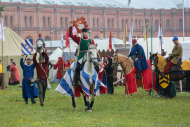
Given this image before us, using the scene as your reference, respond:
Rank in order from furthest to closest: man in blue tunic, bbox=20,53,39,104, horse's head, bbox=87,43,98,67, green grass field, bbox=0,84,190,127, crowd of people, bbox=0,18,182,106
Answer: man in blue tunic, bbox=20,53,39,104 < crowd of people, bbox=0,18,182,106 < horse's head, bbox=87,43,98,67 < green grass field, bbox=0,84,190,127

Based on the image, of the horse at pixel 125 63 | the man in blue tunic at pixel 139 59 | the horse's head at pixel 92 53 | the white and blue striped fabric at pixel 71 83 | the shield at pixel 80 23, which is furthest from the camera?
the horse at pixel 125 63

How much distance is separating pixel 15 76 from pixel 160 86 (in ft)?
39.6

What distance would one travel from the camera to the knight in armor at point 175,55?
13699 millimetres

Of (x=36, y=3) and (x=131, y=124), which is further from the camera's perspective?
(x=36, y=3)

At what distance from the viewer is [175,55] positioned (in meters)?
13.7

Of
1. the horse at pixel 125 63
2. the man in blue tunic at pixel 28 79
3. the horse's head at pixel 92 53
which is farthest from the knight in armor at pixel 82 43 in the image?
the horse at pixel 125 63

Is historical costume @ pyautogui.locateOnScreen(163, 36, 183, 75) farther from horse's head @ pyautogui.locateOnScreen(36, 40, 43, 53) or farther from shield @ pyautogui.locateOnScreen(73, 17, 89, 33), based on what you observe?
horse's head @ pyautogui.locateOnScreen(36, 40, 43, 53)

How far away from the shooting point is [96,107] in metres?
12.0

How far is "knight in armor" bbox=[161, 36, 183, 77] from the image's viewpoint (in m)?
13.7

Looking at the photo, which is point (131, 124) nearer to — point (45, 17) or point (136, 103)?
point (136, 103)

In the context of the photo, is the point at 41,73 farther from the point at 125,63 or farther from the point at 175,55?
the point at 175,55

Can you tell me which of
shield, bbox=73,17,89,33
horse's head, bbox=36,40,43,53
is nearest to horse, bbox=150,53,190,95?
shield, bbox=73,17,89,33

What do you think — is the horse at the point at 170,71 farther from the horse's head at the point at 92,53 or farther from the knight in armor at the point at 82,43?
the horse's head at the point at 92,53

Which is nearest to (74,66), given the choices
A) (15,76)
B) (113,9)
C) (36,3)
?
(15,76)
